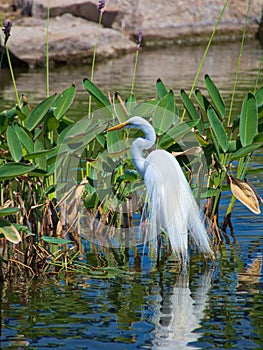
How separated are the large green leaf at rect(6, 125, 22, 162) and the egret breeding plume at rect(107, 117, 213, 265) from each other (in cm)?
49

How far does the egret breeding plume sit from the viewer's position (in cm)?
383

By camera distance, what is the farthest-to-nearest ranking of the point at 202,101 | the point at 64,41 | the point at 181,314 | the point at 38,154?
the point at 64,41 < the point at 202,101 < the point at 38,154 < the point at 181,314

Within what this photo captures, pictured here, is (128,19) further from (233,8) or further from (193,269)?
(193,269)

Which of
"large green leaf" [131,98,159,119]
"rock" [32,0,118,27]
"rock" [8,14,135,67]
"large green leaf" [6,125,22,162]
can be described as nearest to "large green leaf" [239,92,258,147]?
"large green leaf" [131,98,159,119]

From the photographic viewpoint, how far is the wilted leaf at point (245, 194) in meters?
3.85

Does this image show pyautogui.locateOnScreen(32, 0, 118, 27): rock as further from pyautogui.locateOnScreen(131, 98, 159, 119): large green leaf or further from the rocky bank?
pyautogui.locateOnScreen(131, 98, 159, 119): large green leaf

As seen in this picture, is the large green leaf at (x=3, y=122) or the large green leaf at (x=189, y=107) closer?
the large green leaf at (x=3, y=122)

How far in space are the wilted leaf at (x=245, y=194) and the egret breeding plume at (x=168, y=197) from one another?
0.71 feet

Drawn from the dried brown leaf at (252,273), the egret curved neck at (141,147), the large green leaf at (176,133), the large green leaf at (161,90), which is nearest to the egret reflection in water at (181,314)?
the dried brown leaf at (252,273)

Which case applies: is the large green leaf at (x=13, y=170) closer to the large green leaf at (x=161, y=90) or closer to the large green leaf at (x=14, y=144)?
the large green leaf at (x=14, y=144)

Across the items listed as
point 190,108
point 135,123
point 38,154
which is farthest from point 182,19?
point 38,154

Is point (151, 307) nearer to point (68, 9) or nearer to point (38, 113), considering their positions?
point (38, 113)

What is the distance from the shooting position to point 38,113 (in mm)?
3885

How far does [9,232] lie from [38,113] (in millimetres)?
708
